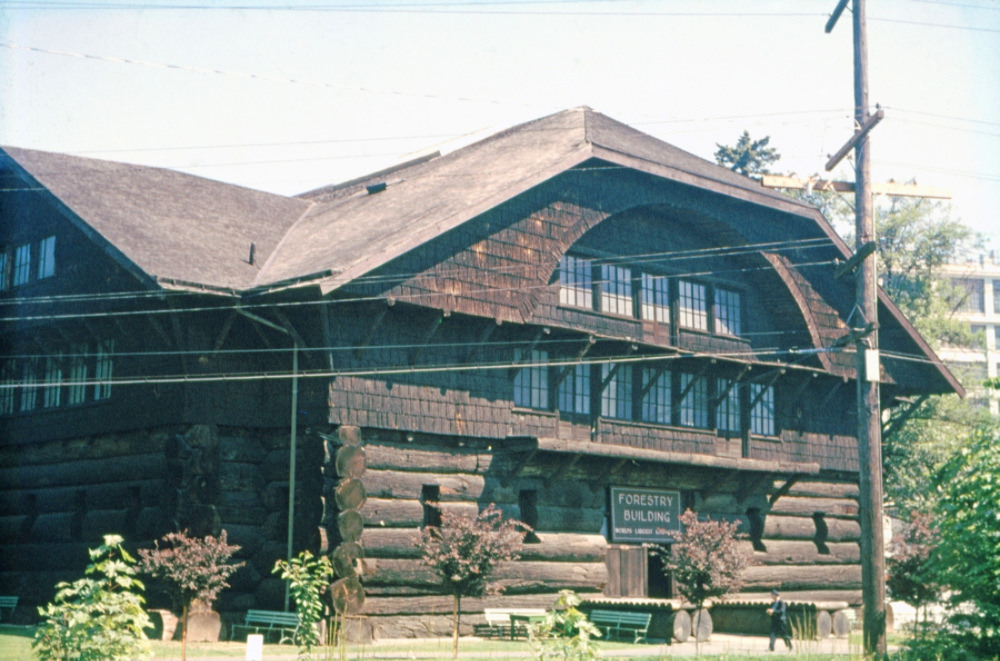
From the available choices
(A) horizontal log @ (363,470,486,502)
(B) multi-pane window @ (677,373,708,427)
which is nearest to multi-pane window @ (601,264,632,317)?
(B) multi-pane window @ (677,373,708,427)

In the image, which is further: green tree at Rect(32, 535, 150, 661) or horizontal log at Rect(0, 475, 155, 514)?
horizontal log at Rect(0, 475, 155, 514)

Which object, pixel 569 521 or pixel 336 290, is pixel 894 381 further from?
pixel 336 290

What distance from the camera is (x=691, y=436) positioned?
105 ft

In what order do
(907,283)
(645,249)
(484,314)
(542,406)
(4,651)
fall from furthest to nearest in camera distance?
(907,283), (645,249), (542,406), (484,314), (4,651)

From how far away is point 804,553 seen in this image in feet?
114

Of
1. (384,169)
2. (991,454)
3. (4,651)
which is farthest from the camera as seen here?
(384,169)

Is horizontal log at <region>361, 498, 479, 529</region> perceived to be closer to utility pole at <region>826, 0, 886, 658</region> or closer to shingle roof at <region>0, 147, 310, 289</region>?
shingle roof at <region>0, 147, 310, 289</region>

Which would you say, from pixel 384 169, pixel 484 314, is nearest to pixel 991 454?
pixel 484 314

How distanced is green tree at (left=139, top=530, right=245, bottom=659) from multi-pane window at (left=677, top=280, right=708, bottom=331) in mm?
14835

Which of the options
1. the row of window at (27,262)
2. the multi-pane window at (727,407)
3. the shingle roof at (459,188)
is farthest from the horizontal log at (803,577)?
the row of window at (27,262)

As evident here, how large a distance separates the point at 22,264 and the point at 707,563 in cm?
1949

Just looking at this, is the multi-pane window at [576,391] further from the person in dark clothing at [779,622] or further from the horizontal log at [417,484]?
the person in dark clothing at [779,622]

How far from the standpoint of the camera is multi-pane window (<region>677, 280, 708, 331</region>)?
107 feet

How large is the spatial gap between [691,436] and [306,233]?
1197 centimetres
